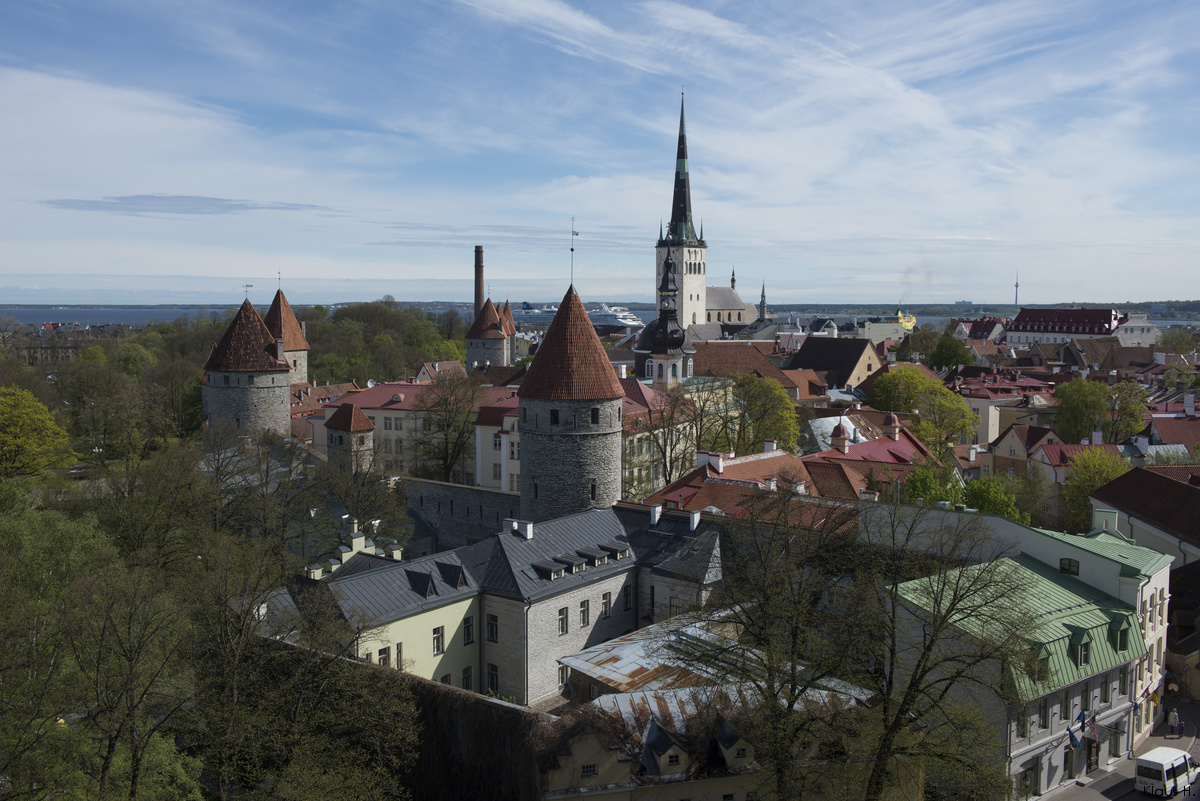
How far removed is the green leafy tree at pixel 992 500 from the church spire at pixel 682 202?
5883 cm

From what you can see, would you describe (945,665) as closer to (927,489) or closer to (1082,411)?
(927,489)

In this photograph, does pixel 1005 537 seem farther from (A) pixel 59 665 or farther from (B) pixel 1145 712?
(A) pixel 59 665

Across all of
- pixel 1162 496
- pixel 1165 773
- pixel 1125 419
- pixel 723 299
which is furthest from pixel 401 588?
pixel 723 299

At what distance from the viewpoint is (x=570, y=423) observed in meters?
27.0

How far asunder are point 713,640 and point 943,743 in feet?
16.6

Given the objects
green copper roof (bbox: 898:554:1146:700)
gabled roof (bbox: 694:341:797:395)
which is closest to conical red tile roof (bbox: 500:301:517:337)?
gabled roof (bbox: 694:341:797:395)

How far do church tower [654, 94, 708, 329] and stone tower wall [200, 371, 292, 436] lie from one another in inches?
1770

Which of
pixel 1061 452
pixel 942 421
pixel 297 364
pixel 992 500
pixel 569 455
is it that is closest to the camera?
pixel 992 500

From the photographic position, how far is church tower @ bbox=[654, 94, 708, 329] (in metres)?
82.4

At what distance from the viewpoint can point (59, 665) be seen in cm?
1666

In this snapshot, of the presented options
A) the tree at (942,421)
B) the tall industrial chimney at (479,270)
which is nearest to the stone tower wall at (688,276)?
the tall industrial chimney at (479,270)

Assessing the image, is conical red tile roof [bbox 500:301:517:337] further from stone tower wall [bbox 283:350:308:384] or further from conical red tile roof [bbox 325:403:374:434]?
conical red tile roof [bbox 325:403:374:434]

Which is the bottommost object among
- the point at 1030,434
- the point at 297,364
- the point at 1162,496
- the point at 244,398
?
the point at 1162,496

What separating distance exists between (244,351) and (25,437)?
8.96 meters
